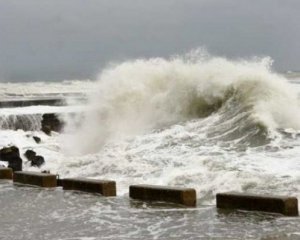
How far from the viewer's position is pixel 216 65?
20.8m

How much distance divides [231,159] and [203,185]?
1857mm

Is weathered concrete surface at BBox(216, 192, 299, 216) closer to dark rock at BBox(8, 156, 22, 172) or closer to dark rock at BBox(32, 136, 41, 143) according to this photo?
dark rock at BBox(8, 156, 22, 172)

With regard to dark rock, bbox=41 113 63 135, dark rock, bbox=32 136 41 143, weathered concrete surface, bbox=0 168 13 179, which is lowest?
weathered concrete surface, bbox=0 168 13 179

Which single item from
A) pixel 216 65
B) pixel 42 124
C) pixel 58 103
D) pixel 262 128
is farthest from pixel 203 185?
pixel 58 103

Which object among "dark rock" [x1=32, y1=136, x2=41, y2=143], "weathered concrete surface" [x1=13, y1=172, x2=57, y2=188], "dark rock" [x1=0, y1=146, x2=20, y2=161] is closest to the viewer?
"weathered concrete surface" [x1=13, y1=172, x2=57, y2=188]

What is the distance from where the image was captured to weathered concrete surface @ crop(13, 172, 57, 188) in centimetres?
1045

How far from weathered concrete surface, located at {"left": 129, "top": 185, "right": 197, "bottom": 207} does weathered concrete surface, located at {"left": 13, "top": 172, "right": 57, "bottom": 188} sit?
191 cm

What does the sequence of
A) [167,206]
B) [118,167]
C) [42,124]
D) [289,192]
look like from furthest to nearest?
[42,124], [118,167], [289,192], [167,206]

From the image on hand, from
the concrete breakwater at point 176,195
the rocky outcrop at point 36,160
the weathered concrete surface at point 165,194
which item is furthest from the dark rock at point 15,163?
the weathered concrete surface at point 165,194

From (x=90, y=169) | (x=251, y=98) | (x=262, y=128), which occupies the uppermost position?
(x=251, y=98)

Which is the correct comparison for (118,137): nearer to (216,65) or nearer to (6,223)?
(216,65)

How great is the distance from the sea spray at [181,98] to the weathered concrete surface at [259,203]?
6.96 meters

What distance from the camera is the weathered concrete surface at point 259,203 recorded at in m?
7.34

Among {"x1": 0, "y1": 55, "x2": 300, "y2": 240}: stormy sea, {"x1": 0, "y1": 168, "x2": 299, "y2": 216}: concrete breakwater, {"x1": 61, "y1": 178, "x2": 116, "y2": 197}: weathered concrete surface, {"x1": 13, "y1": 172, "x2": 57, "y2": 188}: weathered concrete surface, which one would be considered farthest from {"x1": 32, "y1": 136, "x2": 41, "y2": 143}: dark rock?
{"x1": 61, "y1": 178, "x2": 116, "y2": 197}: weathered concrete surface
